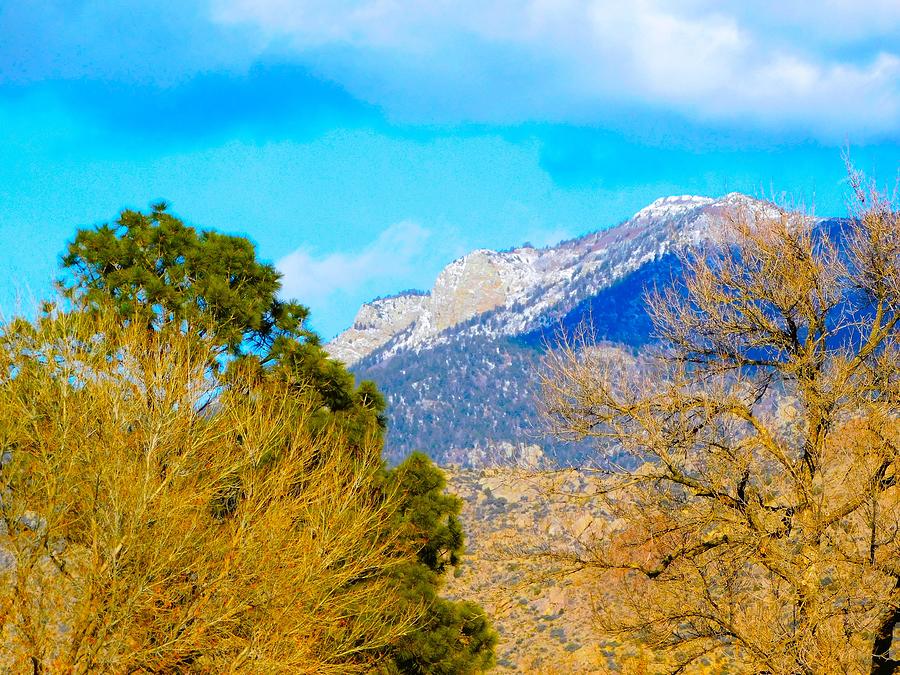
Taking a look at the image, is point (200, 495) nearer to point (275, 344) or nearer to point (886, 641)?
point (275, 344)

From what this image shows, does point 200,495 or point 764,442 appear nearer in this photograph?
point 764,442

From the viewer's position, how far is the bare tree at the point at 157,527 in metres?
10.4

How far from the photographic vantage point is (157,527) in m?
11.0

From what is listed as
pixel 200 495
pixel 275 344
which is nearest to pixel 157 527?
pixel 200 495

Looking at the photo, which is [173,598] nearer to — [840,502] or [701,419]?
[701,419]

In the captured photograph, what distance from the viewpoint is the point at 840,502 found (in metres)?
11.4

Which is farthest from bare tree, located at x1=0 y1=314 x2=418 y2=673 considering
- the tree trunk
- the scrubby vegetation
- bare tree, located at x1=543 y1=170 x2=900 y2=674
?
the tree trunk

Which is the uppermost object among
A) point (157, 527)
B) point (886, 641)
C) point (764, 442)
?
point (157, 527)

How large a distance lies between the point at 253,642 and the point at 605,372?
658 centimetres

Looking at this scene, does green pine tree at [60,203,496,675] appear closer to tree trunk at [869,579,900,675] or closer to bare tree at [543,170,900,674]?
bare tree at [543,170,900,674]

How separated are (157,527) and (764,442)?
8673 millimetres

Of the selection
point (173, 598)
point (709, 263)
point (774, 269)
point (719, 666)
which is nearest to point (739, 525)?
point (774, 269)

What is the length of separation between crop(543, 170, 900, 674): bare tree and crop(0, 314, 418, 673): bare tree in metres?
4.44

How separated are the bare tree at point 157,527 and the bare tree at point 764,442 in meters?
4.44
